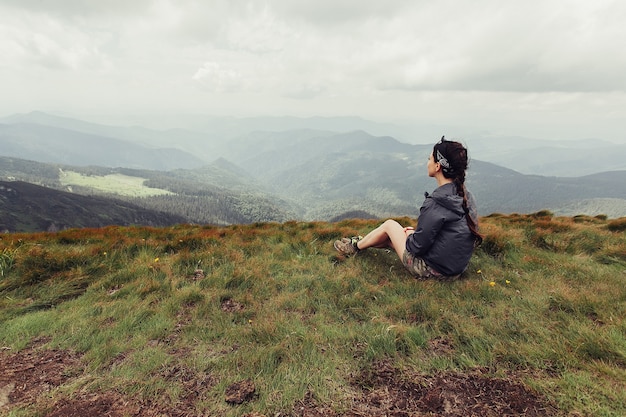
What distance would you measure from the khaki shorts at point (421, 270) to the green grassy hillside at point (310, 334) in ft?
0.75

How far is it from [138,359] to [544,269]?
841 centimetres

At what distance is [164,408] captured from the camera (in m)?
3.39

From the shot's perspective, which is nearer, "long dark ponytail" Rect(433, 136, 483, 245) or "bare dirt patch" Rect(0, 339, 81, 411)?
"bare dirt patch" Rect(0, 339, 81, 411)

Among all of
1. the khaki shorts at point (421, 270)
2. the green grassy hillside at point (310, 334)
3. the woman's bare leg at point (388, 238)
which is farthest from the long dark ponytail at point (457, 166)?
the woman's bare leg at point (388, 238)

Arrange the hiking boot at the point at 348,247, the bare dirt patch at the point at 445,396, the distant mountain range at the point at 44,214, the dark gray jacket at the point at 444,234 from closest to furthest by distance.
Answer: the bare dirt patch at the point at 445,396 → the dark gray jacket at the point at 444,234 → the hiking boot at the point at 348,247 → the distant mountain range at the point at 44,214

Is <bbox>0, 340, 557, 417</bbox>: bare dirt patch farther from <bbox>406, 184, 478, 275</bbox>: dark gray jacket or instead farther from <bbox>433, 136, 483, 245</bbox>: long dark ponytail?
<bbox>433, 136, 483, 245</bbox>: long dark ponytail

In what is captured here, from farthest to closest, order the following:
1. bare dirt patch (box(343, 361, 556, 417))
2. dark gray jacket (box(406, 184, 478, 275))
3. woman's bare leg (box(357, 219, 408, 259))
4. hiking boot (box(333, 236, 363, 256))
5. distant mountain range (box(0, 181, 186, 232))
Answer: distant mountain range (box(0, 181, 186, 232)) < hiking boot (box(333, 236, 363, 256)) < woman's bare leg (box(357, 219, 408, 259)) < dark gray jacket (box(406, 184, 478, 275)) < bare dirt patch (box(343, 361, 556, 417))

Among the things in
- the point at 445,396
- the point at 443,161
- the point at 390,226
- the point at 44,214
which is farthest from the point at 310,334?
the point at 44,214

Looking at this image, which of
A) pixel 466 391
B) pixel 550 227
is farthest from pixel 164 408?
pixel 550 227

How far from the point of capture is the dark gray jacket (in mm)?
5918

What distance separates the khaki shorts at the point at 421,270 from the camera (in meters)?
6.27

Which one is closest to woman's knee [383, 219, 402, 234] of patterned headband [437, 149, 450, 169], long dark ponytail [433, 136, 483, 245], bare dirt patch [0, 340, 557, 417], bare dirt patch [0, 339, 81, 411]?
long dark ponytail [433, 136, 483, 245]

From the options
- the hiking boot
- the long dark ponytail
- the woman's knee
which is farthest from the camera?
the hiking boot

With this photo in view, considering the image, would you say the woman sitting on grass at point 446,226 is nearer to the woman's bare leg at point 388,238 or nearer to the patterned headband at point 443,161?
the patterned headband at point 443,161
